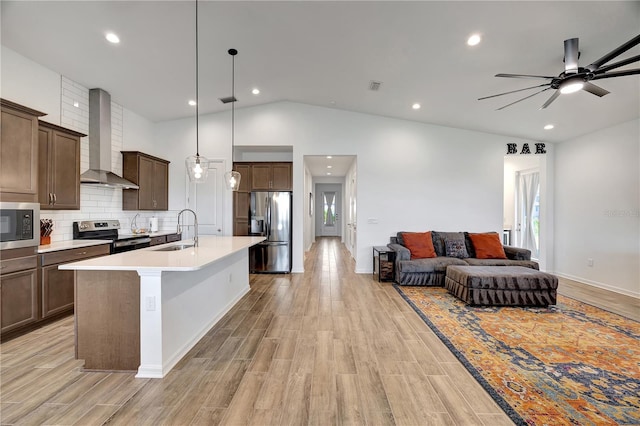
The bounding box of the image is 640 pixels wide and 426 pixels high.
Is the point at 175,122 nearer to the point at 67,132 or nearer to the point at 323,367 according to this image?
the point at 67,132

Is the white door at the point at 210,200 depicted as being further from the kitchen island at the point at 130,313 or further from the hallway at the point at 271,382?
the kitchen island at the point at 130,313

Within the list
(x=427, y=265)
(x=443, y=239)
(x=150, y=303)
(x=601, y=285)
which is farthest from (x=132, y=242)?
(x=601, y=285)

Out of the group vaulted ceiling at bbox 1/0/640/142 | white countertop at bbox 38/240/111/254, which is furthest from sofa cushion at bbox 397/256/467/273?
white countertop at bbox 38/240/111/254

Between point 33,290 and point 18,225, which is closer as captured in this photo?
point 18,225

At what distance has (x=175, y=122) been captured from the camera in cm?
596

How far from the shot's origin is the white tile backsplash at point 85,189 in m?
3.89

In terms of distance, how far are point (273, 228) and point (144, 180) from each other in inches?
103

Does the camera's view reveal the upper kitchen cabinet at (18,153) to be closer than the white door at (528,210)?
Yes

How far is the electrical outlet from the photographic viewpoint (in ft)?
7.16

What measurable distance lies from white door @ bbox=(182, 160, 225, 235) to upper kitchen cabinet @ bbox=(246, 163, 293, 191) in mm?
712

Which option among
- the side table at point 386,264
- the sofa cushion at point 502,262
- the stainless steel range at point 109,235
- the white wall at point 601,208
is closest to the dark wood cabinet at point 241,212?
the stainless steel range at point 109,235

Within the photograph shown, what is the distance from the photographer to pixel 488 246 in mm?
5188

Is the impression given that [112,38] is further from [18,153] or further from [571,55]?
[571,55]

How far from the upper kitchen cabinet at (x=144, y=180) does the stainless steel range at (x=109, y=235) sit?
506 mm
